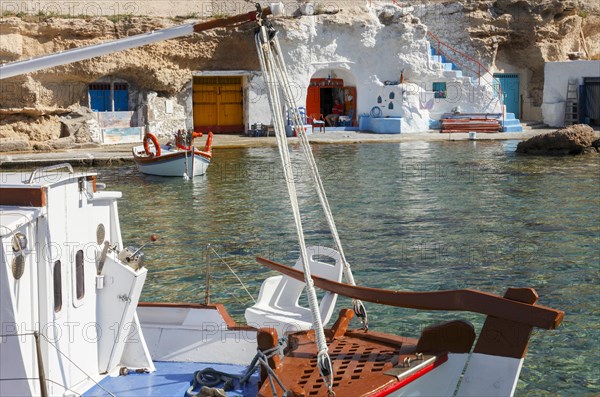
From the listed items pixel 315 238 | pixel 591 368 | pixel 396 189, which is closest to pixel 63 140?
pixel 396 189

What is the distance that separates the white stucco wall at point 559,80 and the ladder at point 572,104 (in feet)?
0.54

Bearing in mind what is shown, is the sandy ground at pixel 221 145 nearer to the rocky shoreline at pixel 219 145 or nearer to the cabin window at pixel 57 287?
the rocky shoreline at pixel 219 145

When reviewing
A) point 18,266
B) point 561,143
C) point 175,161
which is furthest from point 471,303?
point 561,143

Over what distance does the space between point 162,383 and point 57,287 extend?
1.33m

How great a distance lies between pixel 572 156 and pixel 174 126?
569 inches

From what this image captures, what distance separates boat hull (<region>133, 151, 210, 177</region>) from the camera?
24078 millimetres

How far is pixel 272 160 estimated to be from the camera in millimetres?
26547

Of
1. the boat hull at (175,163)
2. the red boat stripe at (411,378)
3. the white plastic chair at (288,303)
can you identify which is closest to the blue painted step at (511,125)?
the boat hull at (175,163)

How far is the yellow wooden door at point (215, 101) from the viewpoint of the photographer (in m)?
35.2

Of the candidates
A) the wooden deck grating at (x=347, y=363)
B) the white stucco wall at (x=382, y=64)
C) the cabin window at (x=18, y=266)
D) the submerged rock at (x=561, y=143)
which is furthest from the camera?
the white stucco wall at (x=382, y=64)

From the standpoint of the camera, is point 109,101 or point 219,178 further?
point 109,101

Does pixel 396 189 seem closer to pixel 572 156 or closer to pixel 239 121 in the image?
pixel 572 156

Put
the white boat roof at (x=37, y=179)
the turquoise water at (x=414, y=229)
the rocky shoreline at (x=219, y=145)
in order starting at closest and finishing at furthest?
1. the white boat roof at (x=37, y=179)
2. the turquoise water at (x=414, y=229)
3. the rocky shoreline at (x=219, y=145)

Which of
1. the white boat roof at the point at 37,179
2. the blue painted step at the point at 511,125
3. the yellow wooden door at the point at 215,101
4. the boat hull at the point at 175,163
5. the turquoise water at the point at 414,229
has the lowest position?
the turquoise water at the point at 414,229
